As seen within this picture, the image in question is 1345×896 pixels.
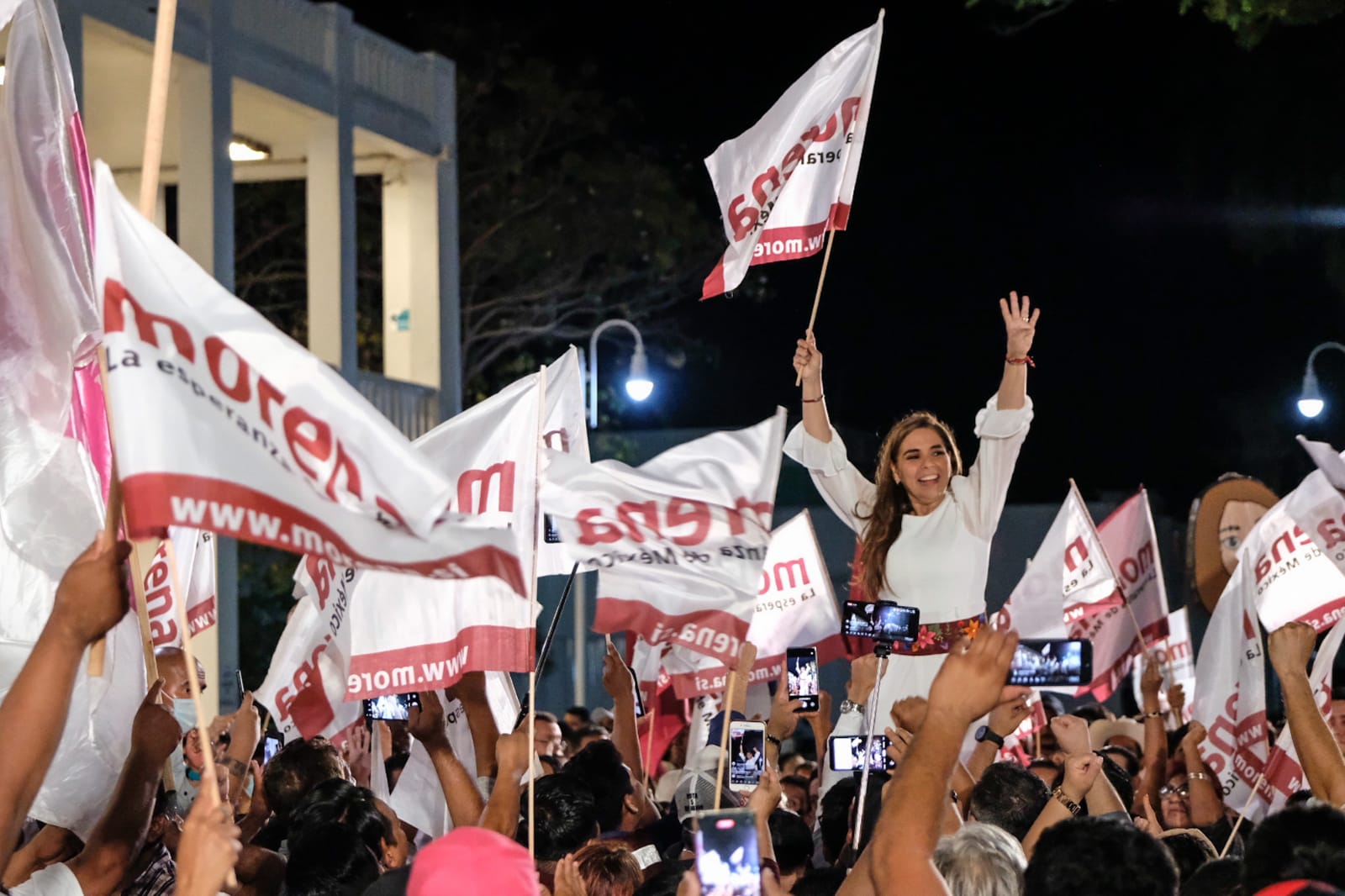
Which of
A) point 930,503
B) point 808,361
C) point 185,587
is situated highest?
point 808,361

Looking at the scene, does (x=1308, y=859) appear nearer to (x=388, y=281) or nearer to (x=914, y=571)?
(x=914, y=571)

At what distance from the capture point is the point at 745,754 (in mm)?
5258

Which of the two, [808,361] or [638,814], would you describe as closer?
[638,814]

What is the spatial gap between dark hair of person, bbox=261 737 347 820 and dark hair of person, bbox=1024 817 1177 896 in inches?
125

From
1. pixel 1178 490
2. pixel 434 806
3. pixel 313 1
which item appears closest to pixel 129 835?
pixel 434 806

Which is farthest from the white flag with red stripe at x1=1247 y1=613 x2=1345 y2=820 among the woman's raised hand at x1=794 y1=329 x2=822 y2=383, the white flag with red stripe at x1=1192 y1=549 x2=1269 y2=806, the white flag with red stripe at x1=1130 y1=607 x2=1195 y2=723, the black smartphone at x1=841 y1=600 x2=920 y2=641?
the white flag with red stripe at x1=1130 y1=607 x2=1195 y2=723

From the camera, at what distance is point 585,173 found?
26203mm

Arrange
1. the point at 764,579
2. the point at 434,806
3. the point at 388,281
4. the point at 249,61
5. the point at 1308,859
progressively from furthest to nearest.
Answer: the point at 388,281 → the point at 249,61 → the point at 764,579 → the point at 434,806 → the point at 1308,859

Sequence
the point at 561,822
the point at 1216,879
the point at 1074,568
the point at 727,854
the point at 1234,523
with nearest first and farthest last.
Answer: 1. the point at 727,854
2. the point at 1216,879
3. the point at 561,822
4. the point at 1074,568
5. the point at 1234,523

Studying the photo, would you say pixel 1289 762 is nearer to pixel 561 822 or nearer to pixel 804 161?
pixel 561 822

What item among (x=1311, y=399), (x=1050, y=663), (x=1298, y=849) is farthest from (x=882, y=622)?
→ (x=1311, y=399)

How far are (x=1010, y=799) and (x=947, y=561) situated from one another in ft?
4.53

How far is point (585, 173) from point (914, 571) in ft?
67.2

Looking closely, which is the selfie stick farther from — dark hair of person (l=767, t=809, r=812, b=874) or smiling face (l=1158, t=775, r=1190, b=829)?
smiling face (l=1158, t=775, r=1190, b=829)
